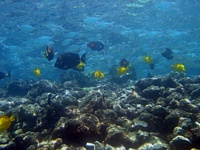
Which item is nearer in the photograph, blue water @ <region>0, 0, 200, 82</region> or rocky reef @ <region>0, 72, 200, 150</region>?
rocky reef @ <region>0, 72, 200, 150</region>

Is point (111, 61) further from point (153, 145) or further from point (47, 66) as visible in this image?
point (153, 145)

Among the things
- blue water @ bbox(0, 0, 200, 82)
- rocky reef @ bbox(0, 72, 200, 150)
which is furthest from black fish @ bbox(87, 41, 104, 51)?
blue water @ bbox(0, 0, 200, 82)

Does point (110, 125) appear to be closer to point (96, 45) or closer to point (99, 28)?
point (96, 45)

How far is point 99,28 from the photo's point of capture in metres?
21.6

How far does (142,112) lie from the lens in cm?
713

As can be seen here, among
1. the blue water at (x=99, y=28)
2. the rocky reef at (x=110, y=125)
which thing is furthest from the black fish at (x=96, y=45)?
the blue water at (x=99, y=28)

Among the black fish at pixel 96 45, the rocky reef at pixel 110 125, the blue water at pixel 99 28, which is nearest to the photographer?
the rocky reef at pixel 110 125

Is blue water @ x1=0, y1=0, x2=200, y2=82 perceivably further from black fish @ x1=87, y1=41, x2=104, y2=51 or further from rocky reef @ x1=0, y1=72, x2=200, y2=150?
rocky reef @ x1=0, y1=72, x2=200, y2=150

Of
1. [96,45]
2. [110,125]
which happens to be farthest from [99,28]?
[110,125]

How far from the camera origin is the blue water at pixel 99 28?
1742 cm

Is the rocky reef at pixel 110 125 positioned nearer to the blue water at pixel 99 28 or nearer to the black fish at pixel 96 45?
the black fish at pixel 96 45

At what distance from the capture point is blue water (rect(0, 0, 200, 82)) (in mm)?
17422

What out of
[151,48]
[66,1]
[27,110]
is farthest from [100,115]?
[151,48]

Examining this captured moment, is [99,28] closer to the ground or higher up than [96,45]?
closer to the ground
